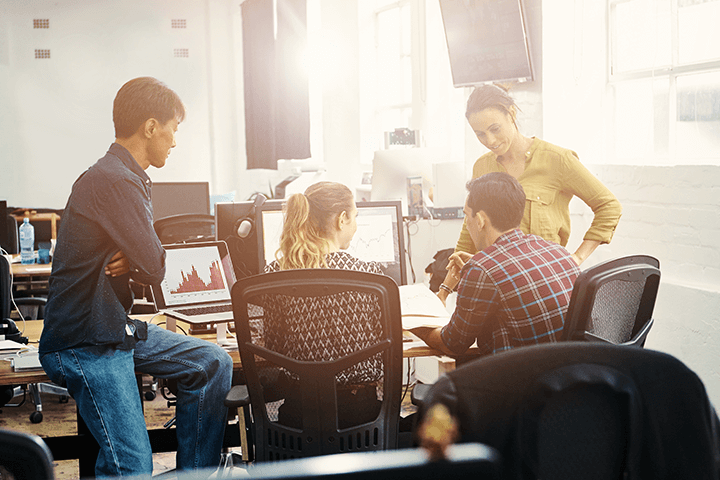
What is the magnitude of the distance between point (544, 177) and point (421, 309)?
0.72 metres

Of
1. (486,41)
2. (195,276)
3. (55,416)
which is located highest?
(486,41)

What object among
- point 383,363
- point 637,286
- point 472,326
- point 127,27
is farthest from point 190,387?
point 127,27

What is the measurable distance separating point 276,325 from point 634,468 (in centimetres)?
97

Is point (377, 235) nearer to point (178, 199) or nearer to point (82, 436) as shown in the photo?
point (82, 436)

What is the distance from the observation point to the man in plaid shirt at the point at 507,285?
5.69 ft

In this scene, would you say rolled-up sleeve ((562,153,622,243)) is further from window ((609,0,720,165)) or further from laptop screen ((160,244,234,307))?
laptop screen ((160,244,234,307))

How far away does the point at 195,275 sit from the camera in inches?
88.0

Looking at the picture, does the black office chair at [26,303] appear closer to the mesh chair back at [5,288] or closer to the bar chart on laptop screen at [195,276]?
the mesh chair back at [5,288]

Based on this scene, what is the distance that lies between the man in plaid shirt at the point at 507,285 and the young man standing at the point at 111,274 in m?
0.82

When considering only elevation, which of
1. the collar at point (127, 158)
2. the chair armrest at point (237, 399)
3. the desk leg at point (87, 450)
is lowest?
the desk leg at point (87, 450)

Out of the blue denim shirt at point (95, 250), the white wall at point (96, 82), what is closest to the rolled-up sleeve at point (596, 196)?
the blue denim shirt at point (95, 250)

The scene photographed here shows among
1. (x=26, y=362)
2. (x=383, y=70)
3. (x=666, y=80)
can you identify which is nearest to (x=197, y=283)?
(x=26, y=362)

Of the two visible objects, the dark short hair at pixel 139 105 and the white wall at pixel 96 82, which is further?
the white wall at pixel 96 82

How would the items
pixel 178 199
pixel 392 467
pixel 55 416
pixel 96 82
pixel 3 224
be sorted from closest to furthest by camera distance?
pixel 392 467 → pixel 55 416 → pixel 3 224 → pixel 178 199 → pixel 96 82
